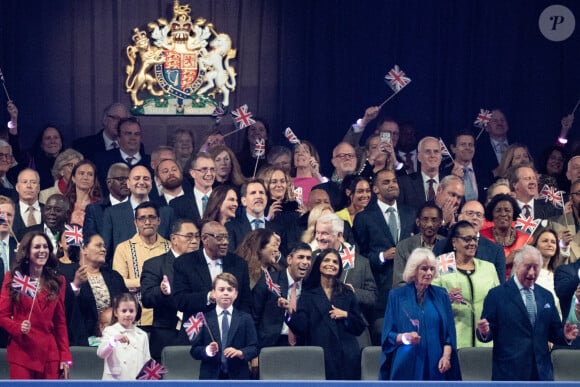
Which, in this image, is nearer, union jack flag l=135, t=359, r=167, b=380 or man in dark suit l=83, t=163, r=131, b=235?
union jack flag l=135, t=359, r=167, b=380

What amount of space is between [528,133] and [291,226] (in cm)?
414

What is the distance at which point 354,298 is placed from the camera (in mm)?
9977

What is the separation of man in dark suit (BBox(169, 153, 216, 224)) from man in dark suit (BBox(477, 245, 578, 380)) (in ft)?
7.70

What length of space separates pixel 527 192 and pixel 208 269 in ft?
8.51

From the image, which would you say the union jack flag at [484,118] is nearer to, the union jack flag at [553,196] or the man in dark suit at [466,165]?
the man in dark suit at [466,165]

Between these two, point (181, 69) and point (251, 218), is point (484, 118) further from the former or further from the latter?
point (251, 218)

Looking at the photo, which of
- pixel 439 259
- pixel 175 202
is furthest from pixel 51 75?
pixel 439 259

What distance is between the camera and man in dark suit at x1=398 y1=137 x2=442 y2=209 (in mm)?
11617

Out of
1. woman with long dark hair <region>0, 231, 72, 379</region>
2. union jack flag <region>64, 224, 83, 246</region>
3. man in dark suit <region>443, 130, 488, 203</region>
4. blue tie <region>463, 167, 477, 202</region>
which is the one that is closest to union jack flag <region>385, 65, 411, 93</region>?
man in dark suit <region>443, 130, 488, 203</region>

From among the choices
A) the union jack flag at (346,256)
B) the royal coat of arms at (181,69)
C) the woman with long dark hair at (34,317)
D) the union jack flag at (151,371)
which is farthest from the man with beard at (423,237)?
the royal coat of arms at (181,69)

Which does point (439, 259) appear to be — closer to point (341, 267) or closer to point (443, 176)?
point (341, 267)

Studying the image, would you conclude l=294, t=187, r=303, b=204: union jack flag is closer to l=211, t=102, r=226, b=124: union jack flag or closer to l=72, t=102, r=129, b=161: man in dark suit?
l=72, t=102, r=129, b=161: man in dark suit

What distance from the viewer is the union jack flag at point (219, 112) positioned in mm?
13781

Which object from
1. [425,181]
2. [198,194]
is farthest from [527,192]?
[198,194]
